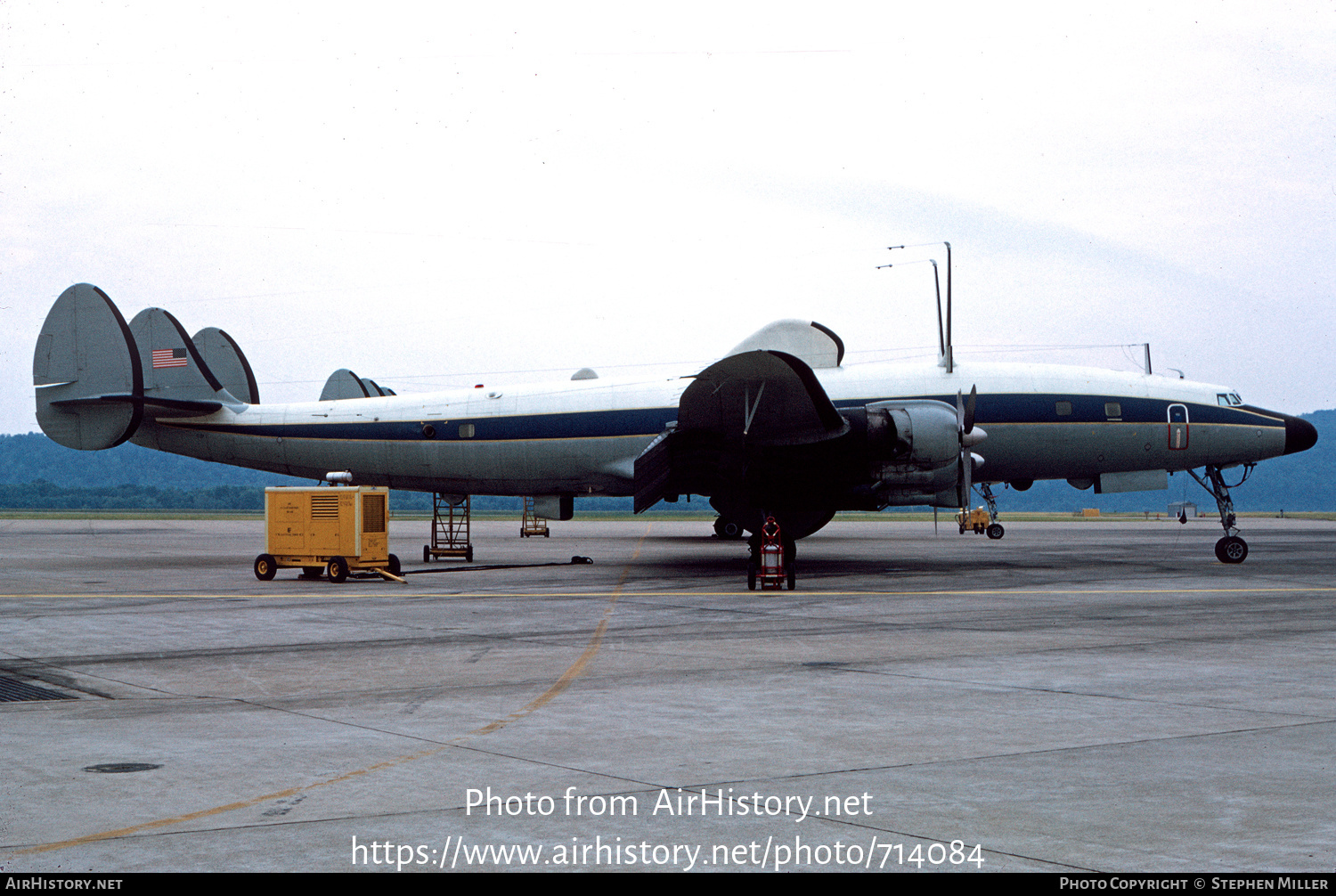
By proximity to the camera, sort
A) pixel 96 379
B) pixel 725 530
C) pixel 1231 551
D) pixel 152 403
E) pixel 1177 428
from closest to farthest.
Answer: pixel 1231 551 → pixel 1177 428 → pixel 96 379 → pixel 152 403 → pixel 725 530

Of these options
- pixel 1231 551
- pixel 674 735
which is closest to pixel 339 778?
pixel 674 735

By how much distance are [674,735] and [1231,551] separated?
944 inches

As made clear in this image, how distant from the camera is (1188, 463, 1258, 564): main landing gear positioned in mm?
27312

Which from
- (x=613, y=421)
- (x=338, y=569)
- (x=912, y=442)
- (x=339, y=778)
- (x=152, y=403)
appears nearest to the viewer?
(x=339, y=778)

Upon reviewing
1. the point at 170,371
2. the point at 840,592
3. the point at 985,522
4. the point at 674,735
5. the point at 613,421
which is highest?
the point at 170,371

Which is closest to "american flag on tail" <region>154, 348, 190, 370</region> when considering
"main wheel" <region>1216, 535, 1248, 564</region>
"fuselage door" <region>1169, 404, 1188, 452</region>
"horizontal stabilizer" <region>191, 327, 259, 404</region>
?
"horizontal stabilizer" <region>191, 327, 259, 404</region>

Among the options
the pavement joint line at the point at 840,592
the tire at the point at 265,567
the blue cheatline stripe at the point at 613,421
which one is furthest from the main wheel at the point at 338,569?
the blue cheatline stripe at the point at 613,421

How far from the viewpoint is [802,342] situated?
28125mm

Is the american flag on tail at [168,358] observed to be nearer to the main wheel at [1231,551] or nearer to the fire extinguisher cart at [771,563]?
the fire extinguisher cart at [771,563]

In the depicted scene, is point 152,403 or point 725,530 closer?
point 152,403

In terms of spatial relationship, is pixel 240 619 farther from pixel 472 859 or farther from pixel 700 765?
pixel 472 859

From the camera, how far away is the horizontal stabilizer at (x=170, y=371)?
3020 centimetres

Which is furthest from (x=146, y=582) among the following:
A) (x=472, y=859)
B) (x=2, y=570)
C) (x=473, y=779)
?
(x=472, y=859)

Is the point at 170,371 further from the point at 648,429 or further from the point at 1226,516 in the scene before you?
the point at 1226,516
